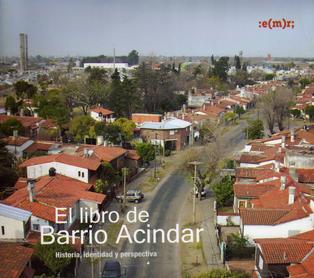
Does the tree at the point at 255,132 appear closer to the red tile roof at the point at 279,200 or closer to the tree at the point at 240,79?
the red tile roof at the point at 279,200

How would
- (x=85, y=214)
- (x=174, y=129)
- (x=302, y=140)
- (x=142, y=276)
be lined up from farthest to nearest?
1. (x=174, y=129)
2. (x=302, y=140)
3. (x=85, y=214)
4. (x=142, y=276)

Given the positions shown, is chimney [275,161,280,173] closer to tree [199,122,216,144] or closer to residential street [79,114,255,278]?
residential street [79,114,255,278]

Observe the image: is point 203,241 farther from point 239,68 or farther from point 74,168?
point 239,68

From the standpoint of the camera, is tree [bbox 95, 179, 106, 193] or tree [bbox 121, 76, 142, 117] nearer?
tree [bbox 95, 179, 106, 193]

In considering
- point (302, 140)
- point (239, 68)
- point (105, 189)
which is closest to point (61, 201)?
point (105, 189)

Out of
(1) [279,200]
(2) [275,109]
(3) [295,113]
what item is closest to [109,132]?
(1) [279,200]

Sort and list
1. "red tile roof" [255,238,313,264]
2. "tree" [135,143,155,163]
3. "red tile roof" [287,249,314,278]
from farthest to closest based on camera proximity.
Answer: "tree" [135,143,155,163], "red tile roof" [255,238,313,264], "red tile roof" [287,249,314,278]

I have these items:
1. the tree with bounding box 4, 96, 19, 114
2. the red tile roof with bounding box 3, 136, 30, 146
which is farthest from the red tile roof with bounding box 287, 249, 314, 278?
the tree with bounding box 4, 96, 19, 114
